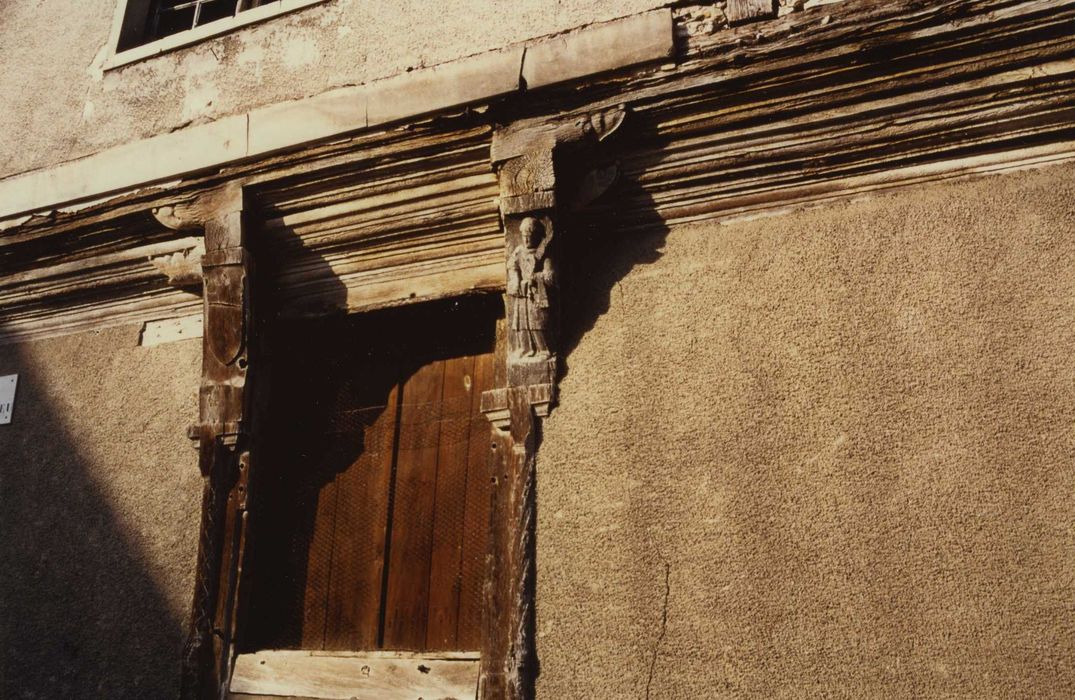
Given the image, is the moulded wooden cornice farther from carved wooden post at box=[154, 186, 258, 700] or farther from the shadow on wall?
carved wooden post at box=[154, 186, 258, 700]

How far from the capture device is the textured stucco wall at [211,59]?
3385 mm

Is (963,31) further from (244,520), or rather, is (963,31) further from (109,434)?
(109,434)

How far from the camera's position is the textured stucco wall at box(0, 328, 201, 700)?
3.24 metres

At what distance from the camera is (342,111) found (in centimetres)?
334

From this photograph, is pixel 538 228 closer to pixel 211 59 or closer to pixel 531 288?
pixel 531 288

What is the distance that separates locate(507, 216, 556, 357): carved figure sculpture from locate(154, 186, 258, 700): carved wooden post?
106cm

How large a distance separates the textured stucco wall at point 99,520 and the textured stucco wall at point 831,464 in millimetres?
1497

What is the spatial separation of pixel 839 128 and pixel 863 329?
635 millimetres

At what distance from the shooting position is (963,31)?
258cm

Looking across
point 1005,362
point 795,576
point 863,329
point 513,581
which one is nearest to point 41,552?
point 513,581

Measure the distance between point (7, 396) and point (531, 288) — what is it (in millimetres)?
2457

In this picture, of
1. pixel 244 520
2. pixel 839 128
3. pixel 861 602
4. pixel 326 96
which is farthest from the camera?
pixel 326 96

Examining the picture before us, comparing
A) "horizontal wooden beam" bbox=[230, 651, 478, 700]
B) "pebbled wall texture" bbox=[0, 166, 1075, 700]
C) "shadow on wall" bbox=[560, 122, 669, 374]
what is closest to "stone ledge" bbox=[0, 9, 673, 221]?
"shadow on wall" bbox=[560, 122, 669, 374]

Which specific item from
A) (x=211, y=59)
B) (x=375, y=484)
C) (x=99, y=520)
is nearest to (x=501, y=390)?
(x=375, y=484)
